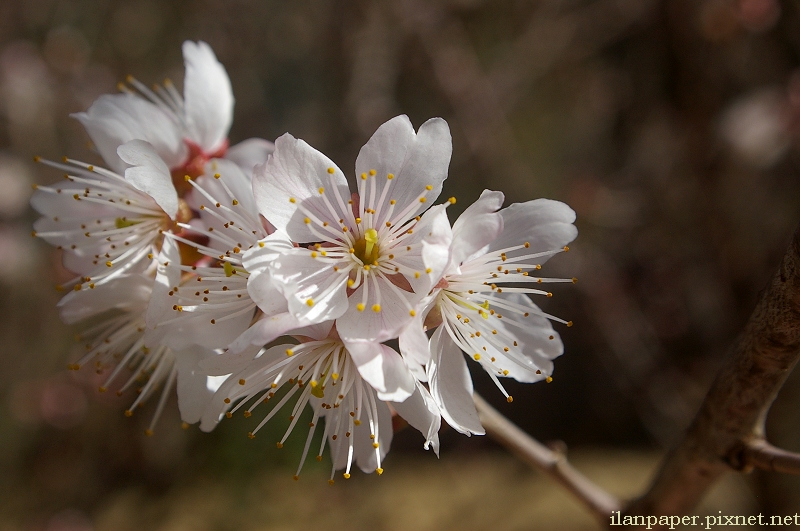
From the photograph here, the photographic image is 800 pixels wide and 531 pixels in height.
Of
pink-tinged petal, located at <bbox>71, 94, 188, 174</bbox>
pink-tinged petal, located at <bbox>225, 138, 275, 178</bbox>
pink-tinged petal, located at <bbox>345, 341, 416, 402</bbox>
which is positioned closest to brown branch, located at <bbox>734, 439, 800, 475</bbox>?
pink-tinged petal, located at <bbox>345, 341, 416, 402</bbox>

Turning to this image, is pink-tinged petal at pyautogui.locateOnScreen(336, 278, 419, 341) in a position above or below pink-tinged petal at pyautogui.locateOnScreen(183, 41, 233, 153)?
below

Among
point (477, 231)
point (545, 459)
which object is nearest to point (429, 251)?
point (477, 231)

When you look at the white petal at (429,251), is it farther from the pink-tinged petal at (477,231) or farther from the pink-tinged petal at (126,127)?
the pink-tinged petal at (126,127)

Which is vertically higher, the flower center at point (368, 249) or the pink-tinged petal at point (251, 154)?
the pink-tinged petal at point (251, 154)

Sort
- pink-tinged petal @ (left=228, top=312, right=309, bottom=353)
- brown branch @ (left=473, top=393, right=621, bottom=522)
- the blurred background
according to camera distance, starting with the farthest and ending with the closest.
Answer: the blurred background
brown branch @ (left=473, top=393, right=621, bottom=522)
pink-tinged petal @ (left=228, top=312, right=309, bottom=353)

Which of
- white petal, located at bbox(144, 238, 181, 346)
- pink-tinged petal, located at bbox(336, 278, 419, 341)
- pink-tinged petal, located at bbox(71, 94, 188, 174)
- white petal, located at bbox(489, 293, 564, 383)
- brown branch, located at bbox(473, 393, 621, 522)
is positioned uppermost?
pink-tinged petal, located at bbox(71, 94, 188, 174)

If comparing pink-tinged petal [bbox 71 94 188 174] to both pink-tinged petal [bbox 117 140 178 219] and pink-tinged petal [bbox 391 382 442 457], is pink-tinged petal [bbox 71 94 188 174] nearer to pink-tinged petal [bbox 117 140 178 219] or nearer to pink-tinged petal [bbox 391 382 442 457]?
pink-tinged petal [bbox 117 140 178 219]

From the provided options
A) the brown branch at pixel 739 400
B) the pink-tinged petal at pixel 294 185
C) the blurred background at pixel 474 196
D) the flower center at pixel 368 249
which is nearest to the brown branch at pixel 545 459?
the brown branch at pixel 739 400
